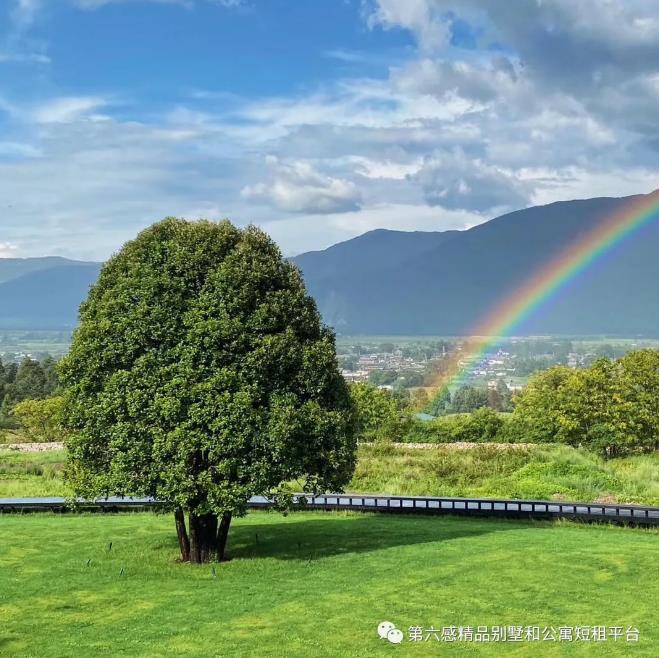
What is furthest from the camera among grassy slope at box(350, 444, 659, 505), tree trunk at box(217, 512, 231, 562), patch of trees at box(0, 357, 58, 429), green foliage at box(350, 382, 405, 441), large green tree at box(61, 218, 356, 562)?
patch of trees at box(0, 357, 58, 429)

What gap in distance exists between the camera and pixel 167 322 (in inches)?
714

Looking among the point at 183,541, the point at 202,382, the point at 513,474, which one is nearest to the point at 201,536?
the point at 183,541

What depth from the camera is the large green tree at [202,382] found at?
1748 centimetres

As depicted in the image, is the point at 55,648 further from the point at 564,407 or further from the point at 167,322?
the point at 564,407

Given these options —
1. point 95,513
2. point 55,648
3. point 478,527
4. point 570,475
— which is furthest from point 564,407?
point 55,648

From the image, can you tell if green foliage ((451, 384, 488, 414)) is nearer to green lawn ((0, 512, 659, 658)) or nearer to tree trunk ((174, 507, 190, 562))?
green lawn ((0, 512, 659, 658))

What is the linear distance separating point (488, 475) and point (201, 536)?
19848 millimetres

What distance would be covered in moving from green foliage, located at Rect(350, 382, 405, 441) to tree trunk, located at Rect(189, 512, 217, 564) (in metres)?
33.1

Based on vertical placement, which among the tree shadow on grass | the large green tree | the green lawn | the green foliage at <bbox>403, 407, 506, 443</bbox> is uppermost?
the large green tree

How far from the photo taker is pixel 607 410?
46500mm

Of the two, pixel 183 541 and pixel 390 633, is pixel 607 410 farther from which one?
pixel 390 633

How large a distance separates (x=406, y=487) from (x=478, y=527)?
9747 mm

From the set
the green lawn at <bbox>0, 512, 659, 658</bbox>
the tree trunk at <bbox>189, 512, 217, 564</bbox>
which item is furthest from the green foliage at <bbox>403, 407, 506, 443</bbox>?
the tree trunk at <bbox>189, 512, 217, 564</bbox>

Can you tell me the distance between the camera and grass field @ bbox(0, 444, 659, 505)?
31.9 metres
